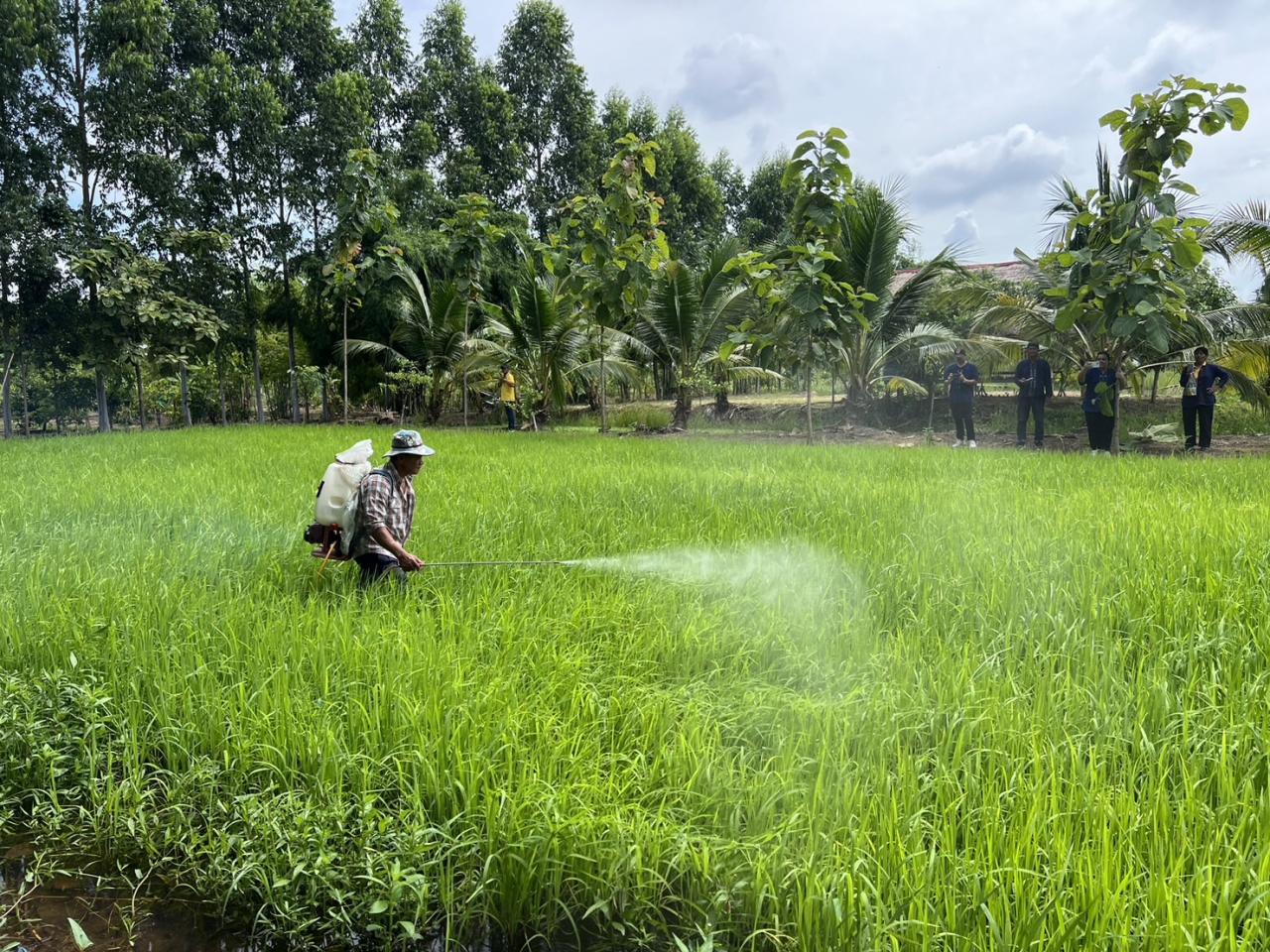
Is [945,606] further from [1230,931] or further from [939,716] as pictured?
[1230,931]

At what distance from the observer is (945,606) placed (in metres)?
3.17

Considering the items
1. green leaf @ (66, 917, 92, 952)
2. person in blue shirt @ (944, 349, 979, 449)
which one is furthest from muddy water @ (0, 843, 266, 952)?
person in blue shirt @ (944, 349, 979, 449)

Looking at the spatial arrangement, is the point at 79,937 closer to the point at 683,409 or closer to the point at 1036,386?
the point at 1036,386

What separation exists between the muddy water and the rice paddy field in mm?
65

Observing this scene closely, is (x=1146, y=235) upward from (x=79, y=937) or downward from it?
upward

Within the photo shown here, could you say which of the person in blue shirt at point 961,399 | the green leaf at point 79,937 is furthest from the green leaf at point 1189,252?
the green leaf at point 79,937

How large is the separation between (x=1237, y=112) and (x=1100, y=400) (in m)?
3.26

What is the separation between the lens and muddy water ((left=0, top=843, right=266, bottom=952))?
166cm

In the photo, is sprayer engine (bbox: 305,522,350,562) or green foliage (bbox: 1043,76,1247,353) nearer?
sprayer engine (bbox: 305,522,350,562)

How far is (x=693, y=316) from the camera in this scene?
48.0 ft

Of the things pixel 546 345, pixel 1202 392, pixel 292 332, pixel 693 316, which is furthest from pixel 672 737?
pixel 292 332

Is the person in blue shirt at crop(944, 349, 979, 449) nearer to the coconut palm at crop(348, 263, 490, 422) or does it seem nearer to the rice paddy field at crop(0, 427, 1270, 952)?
the rice paddy field at crop(0, 427, 1270, 952)

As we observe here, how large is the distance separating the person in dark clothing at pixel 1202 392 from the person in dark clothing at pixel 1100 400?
821 millimetres

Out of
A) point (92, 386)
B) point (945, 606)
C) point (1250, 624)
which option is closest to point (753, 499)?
point (945, 606)
